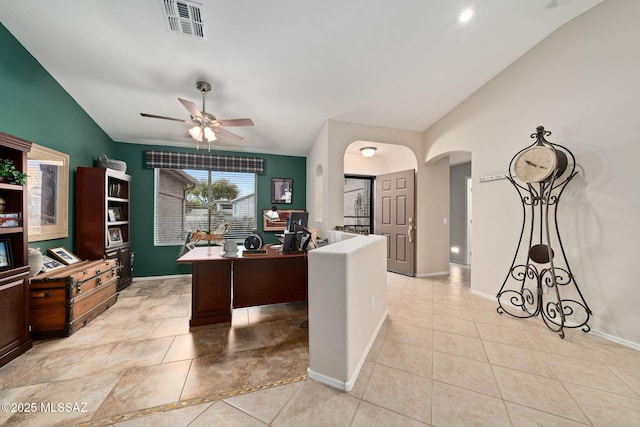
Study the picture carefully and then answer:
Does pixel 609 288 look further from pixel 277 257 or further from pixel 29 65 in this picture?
pixel 29 65

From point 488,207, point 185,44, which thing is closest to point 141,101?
point 185,44

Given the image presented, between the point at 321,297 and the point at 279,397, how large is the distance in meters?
0.66

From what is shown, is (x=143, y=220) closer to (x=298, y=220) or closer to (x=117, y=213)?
(x=117, y=213)

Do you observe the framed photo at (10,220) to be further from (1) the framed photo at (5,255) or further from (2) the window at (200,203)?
(2) the window at (200,203)

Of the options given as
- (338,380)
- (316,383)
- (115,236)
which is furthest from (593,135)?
(115,236)

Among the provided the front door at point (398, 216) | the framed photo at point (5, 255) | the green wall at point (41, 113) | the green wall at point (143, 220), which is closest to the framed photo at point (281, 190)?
the green wall at point (143, 220)

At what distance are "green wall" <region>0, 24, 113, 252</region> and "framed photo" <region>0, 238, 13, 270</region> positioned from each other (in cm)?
81

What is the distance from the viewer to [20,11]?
201 cm

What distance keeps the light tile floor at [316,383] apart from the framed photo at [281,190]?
9.74ft

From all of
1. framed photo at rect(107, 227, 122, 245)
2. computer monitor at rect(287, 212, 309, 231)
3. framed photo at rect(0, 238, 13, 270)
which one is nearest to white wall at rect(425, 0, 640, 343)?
computer monitor at rect(287, 212, 309, 231)

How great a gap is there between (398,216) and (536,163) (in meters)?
2.37

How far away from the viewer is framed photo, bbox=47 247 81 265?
8.97 feet

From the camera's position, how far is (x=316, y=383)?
161 cm

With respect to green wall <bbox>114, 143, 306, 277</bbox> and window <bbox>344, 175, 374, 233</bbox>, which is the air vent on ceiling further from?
window <bbox>344, 175, 374, 233</bbox>
